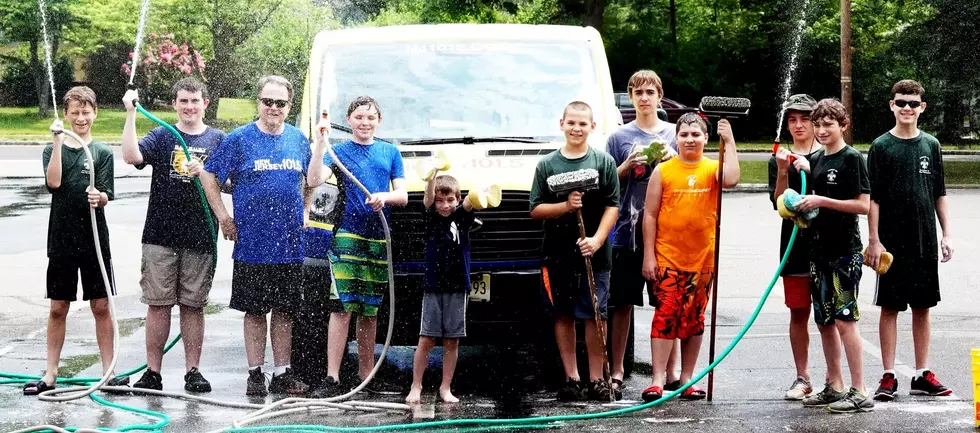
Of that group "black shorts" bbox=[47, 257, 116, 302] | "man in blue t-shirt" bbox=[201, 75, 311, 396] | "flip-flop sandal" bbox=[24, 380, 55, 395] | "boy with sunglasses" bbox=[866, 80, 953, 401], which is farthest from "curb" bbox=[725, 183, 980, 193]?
"flip-flop sandal" bbox=[24, 380, 55, 395]

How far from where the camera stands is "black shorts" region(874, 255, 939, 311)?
7.70 meters

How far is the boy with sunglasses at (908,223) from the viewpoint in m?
7.71

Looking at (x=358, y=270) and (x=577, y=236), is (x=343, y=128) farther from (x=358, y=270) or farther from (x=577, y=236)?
(x=577, y=236)

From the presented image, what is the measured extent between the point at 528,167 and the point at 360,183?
116 centimetres

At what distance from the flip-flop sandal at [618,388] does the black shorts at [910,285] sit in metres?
1.59

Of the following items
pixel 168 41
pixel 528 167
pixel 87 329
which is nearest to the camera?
pixel 528 167

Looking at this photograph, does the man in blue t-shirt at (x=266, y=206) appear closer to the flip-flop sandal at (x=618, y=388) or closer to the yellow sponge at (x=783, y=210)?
the flip-flop sandal at (x=618, y=388)

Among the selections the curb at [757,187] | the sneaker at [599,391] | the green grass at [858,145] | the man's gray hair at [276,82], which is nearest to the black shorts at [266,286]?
the man's gray hair at [276,82]

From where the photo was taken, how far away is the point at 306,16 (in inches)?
1698

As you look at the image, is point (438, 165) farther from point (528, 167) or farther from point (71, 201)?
point (71, 201)

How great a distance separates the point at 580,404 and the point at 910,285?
208 centimetres

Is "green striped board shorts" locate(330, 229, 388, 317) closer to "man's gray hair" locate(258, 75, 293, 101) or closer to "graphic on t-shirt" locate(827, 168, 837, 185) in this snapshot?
"man's gray hair" locate(258, 75, 293, 101)

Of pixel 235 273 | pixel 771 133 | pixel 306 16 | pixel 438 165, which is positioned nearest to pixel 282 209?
pixel 235 273

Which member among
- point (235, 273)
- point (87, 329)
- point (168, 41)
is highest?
point (168, 41)
